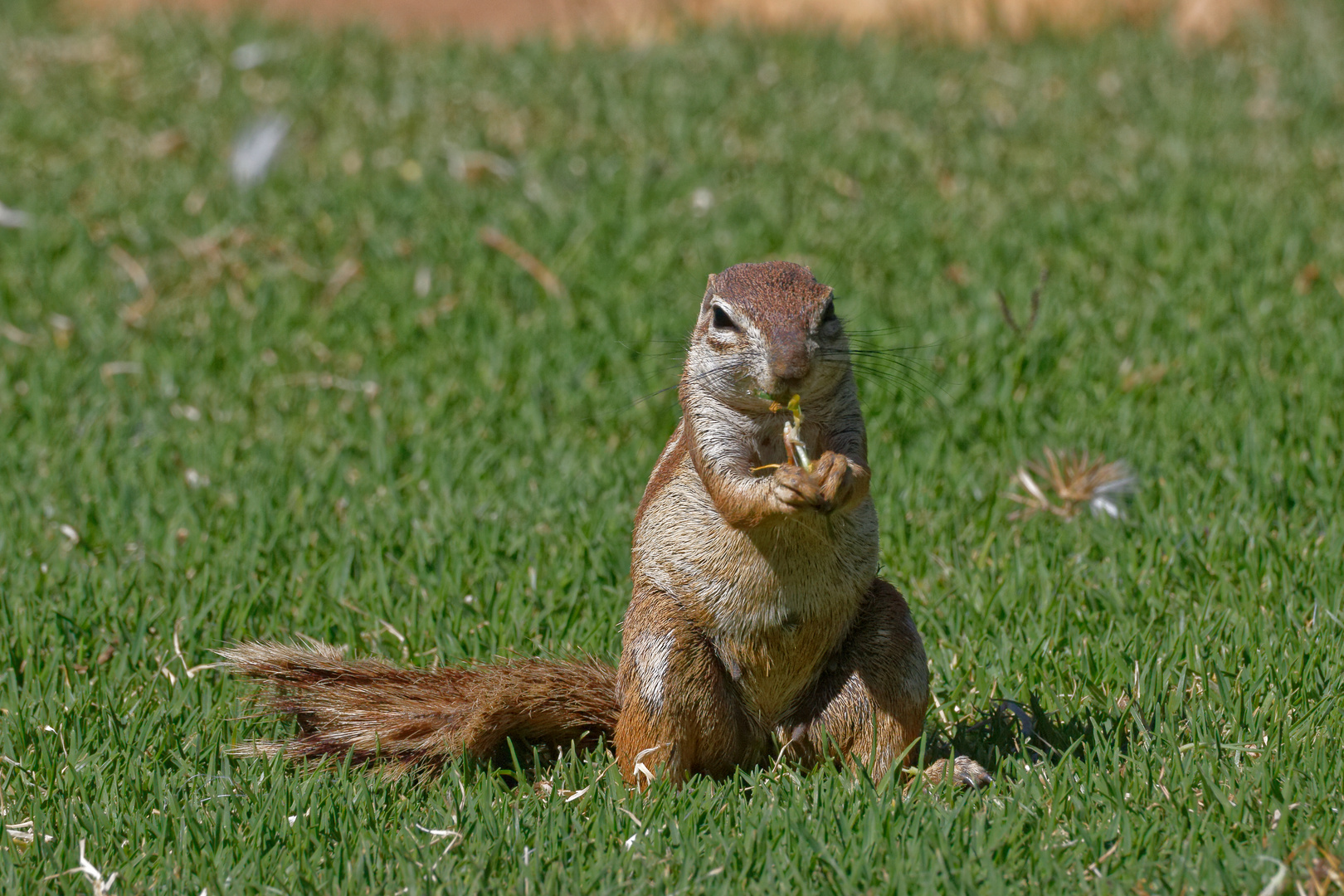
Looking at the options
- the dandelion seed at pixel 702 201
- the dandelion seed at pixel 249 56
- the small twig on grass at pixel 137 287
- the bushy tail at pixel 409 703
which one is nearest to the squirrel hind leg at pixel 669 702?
the bushy tail at pixel 409 703

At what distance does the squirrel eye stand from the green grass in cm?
63

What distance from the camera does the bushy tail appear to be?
2996mm

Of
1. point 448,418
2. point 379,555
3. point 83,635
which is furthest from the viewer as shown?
point 448,418

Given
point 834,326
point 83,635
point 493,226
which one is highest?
point 834,326

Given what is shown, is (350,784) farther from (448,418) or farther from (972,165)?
(972,165)

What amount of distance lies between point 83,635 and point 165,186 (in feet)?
11.2

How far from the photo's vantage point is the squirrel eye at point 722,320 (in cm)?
→ 283

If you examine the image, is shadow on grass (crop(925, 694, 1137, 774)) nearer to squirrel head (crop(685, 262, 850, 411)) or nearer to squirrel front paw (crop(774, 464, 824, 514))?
squirrel front paw (crop(774, 464, 824, 514))

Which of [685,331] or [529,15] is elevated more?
[529,15]

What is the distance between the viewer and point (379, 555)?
400 cm

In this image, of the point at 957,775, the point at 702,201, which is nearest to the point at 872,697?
the point at 957,775

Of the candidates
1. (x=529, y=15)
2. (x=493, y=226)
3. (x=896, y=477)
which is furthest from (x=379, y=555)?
(x=529, y=15)

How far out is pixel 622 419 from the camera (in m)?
4.96

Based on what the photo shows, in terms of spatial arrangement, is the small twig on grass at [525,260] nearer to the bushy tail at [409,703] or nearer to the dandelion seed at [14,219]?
the dandelion seed at [14,219]
